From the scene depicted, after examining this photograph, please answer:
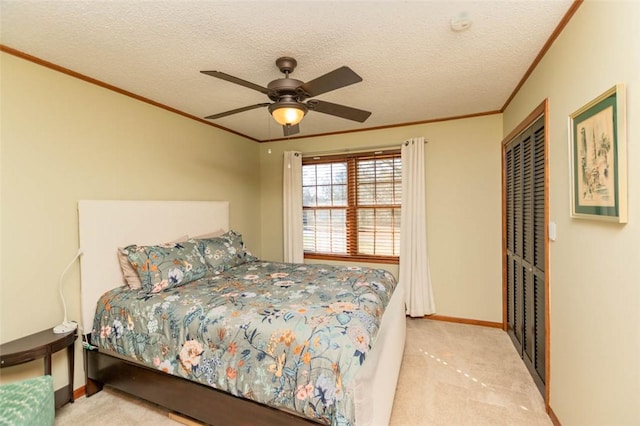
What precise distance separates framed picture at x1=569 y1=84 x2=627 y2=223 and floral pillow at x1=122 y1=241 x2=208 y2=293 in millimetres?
2777

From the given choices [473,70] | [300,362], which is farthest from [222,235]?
[473,70]

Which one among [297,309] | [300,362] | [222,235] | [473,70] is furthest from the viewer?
[222,235]

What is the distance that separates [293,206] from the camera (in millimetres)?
4340

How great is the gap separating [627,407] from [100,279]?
330 centimetres

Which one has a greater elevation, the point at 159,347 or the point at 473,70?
the point at 473,70

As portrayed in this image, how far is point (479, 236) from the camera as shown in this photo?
138 inches

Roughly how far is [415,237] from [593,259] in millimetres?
2195

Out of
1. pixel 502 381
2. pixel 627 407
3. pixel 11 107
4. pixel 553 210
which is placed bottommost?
pixel 502 381

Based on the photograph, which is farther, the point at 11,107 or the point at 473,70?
the point at 473,70

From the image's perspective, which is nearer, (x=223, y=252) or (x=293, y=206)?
(x=223, y=252)

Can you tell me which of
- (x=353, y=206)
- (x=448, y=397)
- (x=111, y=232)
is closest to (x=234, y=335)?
(x=111, y=232)

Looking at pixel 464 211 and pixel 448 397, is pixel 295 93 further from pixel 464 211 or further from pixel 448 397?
pixel 464 211

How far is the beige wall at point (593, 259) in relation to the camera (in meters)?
1.20

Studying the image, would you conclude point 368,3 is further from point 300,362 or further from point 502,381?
point 502,381
